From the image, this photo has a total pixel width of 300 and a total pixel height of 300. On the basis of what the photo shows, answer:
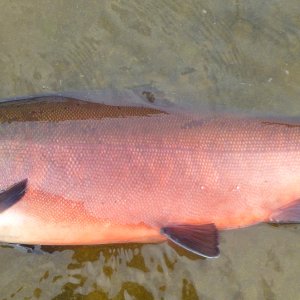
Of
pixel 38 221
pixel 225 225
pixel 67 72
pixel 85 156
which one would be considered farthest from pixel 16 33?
pixel 225 225

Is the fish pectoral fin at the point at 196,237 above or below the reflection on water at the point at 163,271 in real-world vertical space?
above

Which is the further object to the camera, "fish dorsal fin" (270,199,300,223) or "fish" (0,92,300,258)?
"fish dorsal fin" (270,199,300,223)

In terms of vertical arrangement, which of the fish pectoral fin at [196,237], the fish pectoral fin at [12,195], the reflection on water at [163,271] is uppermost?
the fish pectoral fin at [12,195]

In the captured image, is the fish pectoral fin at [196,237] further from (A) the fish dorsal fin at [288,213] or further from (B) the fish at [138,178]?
(A) the fish dorsal fin at [288,213]

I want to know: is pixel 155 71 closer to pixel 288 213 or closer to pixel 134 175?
pixel 134 175

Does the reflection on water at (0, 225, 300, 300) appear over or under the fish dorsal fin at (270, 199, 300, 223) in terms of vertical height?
under

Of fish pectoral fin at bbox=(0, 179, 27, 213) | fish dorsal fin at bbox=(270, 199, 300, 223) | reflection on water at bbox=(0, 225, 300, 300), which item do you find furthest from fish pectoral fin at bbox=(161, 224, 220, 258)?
fish pectoral fin at bbox=(0, 179, 27, 213)

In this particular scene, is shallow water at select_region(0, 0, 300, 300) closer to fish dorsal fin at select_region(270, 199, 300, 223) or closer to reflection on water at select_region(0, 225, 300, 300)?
reflection on water at select_region(0, 225, 300, 300)

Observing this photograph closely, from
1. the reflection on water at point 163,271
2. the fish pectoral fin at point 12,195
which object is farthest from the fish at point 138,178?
the reflection on water at point 163,271

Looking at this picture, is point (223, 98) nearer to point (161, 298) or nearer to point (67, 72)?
point (67, 72)
